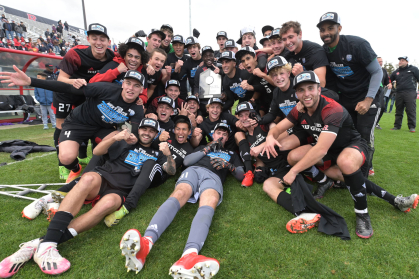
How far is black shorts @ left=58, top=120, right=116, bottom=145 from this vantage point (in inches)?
158

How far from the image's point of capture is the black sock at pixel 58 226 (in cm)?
221

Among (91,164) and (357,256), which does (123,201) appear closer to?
(91,164)

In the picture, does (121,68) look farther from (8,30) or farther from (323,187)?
(8,30)

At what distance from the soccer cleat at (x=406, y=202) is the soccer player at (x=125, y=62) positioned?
14.3 ft

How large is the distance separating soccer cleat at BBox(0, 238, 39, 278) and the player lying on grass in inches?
78.7

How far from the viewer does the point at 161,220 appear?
8.02 feet

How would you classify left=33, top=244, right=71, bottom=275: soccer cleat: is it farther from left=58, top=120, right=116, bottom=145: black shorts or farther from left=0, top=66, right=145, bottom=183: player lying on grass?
left=58, top=120, right=116, bottom=145: black shorts

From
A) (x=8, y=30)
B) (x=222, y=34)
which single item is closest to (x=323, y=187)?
(x=222, y=34)

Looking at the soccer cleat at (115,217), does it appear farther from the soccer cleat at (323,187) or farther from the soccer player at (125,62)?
the soccer cleat at (323,187)

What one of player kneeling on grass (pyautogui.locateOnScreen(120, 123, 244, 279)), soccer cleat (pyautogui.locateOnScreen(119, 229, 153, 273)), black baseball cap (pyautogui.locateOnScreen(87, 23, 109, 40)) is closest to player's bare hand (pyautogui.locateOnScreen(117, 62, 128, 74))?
black baseball cap (pyautogui.locateOnScreen(87, 23, 109, 40))

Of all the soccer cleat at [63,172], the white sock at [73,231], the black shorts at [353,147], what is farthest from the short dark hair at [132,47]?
the black shorts at [353,147]

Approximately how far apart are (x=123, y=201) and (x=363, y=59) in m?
4.47

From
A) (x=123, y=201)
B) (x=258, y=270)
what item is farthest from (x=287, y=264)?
(x=123, y=201)

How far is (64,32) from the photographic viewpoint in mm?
34875
